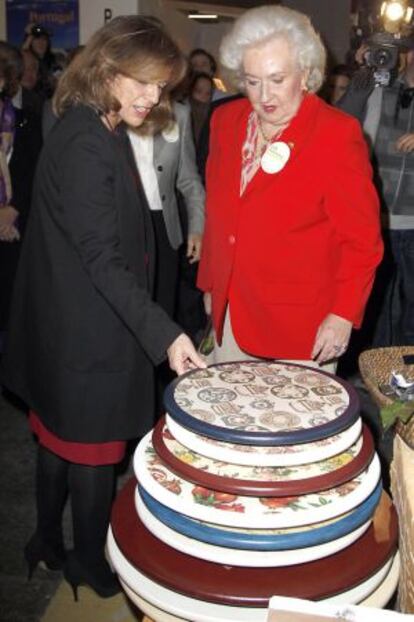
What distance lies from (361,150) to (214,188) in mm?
365

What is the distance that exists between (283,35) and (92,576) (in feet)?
4.18

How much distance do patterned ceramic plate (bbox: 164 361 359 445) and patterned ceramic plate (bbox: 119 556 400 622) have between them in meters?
0.19

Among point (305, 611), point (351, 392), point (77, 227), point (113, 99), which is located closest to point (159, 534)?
point (305, 611)

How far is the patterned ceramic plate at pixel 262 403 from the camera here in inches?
34.8

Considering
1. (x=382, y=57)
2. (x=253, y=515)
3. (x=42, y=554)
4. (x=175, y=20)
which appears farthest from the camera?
(x=175, y=20)

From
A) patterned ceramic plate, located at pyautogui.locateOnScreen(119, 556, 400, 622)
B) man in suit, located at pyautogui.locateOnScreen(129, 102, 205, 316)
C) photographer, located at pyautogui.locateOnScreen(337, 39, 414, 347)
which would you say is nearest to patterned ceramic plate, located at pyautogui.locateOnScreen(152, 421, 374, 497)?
patterned ceramic plate, located at pyautogui.locateOnScreen(119, 556, 400, 622)

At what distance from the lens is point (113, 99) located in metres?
1.35

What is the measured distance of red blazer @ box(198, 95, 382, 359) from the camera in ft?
5.03

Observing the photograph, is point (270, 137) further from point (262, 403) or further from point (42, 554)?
point (42, 554)

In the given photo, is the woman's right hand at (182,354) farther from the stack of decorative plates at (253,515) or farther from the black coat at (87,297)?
the stack of decorative plates at (253,515)

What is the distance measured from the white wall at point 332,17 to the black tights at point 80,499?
17.1ft

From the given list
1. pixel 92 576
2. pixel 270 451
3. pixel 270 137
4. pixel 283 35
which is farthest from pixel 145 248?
pixel 92 576

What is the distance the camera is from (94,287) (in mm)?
1413

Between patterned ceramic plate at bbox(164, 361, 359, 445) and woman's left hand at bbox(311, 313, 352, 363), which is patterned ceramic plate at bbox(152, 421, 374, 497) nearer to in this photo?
patterned ceramic plate at bbox(164, 361, 359, 445)
